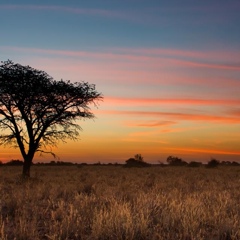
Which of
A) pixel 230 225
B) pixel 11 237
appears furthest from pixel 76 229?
pixel 230 225

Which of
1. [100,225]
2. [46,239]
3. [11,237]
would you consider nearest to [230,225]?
[100,225]

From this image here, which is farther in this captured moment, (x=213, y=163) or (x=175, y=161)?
(x=175, y=161)

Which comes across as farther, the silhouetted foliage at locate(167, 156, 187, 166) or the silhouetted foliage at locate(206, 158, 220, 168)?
the silhouetted foliage at locate(167, 156, 187, 166)

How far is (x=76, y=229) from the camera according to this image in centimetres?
844

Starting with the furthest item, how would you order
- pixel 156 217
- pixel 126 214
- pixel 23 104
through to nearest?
1. pixel 23 104
2. pixel 156 217
3. pixel 126 214

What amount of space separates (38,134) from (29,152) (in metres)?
1.50

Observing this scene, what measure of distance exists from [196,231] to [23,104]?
2350cm

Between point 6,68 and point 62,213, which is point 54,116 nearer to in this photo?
point 6,68

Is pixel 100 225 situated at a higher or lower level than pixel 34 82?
lower

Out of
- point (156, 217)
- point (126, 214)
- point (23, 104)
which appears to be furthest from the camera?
point (23, 104)

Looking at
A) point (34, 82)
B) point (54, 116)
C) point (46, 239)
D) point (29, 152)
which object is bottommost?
point (46, 239)

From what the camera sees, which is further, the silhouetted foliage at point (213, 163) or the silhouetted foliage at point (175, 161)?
the silhouetted foliage at point (175, 161)

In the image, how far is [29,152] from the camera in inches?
1196

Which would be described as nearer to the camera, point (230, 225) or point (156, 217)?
point (230, 225)
